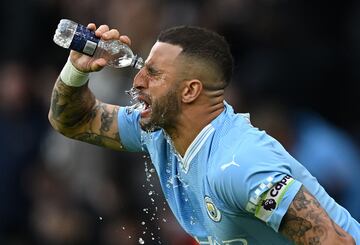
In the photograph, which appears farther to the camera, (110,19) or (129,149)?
(110,19)

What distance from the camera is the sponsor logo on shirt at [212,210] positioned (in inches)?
210

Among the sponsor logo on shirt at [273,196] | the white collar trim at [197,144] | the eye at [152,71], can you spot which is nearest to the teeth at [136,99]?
the eye at [152,71]

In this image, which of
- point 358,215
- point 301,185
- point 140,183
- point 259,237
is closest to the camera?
point 301,185

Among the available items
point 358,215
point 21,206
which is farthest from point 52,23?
point 358,215

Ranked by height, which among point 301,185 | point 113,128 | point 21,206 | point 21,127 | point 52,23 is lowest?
point 21,206

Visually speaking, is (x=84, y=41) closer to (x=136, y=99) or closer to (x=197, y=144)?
(x=136, y=99)

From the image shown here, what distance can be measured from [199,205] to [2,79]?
5.14 m

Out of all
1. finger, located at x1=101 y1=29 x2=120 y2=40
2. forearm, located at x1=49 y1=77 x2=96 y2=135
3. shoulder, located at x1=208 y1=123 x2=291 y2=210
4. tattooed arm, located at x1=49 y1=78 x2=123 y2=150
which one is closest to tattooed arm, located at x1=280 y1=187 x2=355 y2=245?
shoulder, located at x1=208 y1=123 x2=291 y2=210

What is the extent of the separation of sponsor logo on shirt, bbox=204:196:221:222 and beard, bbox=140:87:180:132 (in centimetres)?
49

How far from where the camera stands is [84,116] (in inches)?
250

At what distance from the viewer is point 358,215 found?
27.0 ft

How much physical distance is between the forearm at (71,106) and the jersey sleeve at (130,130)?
22 cm

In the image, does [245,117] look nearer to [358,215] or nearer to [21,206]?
[358,215]

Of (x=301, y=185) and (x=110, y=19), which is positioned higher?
(x=301, y=185)
